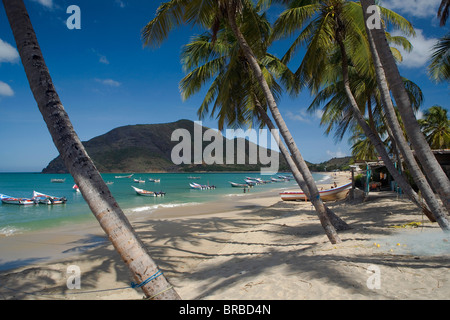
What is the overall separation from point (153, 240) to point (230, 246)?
10.6 feet

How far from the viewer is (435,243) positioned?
16.4 ft

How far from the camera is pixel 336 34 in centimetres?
802

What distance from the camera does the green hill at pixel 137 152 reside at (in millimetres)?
117688

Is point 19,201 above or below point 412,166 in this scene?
below

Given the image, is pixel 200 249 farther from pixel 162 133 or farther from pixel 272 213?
pixel 162 133

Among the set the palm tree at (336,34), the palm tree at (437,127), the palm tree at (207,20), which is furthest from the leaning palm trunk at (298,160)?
the palm tree at (437,127)

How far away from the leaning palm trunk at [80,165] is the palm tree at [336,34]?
21.5ft

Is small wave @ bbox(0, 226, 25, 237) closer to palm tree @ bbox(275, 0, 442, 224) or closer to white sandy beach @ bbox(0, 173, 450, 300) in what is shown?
white sandy beach @ bbox(0, 173, 450, 300)

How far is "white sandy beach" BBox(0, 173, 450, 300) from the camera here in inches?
144

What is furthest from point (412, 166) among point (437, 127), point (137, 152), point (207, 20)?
point (137, 152)

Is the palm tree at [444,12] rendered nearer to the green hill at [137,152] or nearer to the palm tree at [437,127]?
the palm tree at [437,127]

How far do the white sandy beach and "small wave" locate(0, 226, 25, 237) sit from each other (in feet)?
7.82

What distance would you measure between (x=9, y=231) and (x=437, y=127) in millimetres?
29674

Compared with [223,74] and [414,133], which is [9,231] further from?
[414,133]
